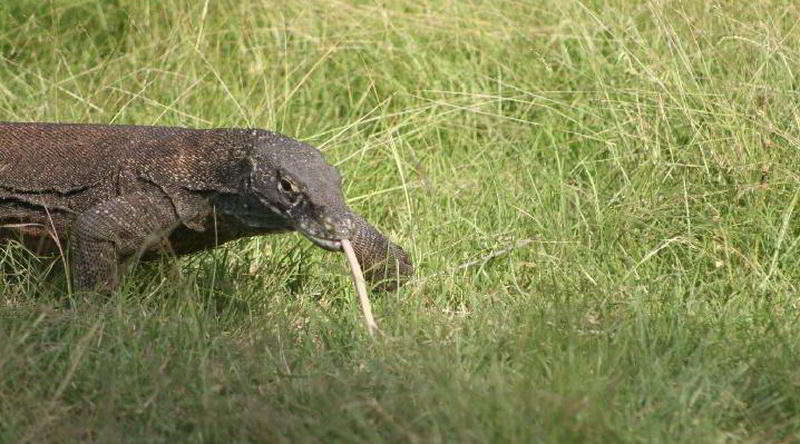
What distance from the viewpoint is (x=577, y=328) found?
409 centimetres

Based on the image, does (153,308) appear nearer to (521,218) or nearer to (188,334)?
(188,334)

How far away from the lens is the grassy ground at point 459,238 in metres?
3.73

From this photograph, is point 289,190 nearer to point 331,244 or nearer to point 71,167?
point 331,244

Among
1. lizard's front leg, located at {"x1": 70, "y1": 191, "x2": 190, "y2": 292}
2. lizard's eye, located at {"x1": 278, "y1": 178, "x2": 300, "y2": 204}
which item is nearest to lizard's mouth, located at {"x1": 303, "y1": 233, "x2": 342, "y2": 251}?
lizard's eye, located at {"x1": 278, "y1": 178, "x2": 300, "y2": 204}

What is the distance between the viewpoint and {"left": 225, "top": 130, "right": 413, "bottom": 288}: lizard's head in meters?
4.68

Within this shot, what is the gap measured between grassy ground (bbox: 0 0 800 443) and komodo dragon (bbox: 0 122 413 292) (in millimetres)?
164

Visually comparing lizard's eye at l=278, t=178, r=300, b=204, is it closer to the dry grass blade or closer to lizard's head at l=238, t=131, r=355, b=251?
lizard's head at l=238, t=131, r=355, b=251

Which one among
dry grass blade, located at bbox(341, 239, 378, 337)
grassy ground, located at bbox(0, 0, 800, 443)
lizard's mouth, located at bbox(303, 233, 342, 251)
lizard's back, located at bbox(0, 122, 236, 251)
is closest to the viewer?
grassy ground, located at bbox(0, 0, 800, 443)

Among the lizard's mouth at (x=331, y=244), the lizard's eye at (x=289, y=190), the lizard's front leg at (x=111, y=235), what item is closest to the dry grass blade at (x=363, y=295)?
the lizard's mouth at (x=331, y=244)

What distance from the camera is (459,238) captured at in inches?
221

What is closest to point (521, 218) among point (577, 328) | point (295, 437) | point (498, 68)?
point (498, 68)

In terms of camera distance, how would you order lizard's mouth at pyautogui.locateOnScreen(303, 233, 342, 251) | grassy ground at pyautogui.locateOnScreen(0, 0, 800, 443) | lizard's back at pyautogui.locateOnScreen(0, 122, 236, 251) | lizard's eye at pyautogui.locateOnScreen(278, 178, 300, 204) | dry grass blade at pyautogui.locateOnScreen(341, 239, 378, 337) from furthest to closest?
1. lizard's back at pyautogui.locateOnScreen(0, 122, 236, 251)
2. lizard's eye at pyautogui.locateOnScreen(278, 178, 300, 204)
3. lizard's mouth at pyautogui.locateOnScreen(303, 233, 342, 251)
4. dry grass blade at pyautogui.locateOnScreen(341, 239, 378, 337)
5. grassy ground at pyautogui.locateOnScreen(0, 0, 800, 443)

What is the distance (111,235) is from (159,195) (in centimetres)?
26

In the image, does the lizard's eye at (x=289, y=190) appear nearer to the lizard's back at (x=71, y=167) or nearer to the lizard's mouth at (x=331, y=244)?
the lizard's mouth at (x=331, y=244)
